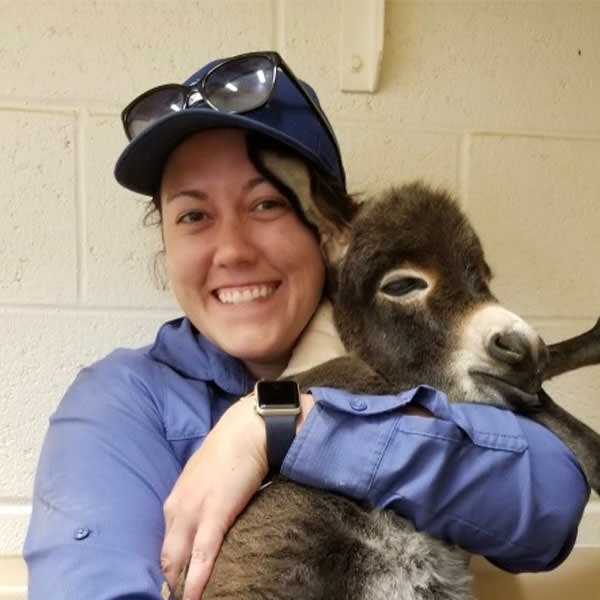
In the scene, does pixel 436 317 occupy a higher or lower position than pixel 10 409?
higher

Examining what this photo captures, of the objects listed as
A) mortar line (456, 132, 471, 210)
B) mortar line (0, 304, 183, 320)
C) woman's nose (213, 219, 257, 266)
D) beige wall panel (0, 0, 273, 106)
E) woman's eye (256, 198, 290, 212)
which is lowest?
mortar line (0, 304, 183, 320)

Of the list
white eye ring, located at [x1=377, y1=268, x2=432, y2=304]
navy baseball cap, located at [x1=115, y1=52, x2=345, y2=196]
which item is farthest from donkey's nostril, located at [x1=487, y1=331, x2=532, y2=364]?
navy baseball cap, located at [x1=115, y1=52, x2=345, y2=196]

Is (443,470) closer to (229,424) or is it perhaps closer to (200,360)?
(229,424)

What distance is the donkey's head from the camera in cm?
92

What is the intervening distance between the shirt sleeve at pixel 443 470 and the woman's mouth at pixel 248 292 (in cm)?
25

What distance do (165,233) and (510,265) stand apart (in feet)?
2.67

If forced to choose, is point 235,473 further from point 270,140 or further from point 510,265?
point 510,265

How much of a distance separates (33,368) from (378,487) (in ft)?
2.94

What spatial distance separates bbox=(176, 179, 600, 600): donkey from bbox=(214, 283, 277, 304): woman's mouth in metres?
0.11

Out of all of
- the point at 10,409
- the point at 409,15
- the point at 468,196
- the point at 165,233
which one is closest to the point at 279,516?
the point at 165,233

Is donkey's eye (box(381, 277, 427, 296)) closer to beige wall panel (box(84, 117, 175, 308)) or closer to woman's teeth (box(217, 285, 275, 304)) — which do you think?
woman's teeth (box(217, 285, 275, 304))

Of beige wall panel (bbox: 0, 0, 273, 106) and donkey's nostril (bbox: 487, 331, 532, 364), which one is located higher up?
beige wall panel (bbox: 0, 0, 273, 106)

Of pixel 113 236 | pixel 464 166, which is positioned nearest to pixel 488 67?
pixel 464 166

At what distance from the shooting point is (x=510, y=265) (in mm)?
1533
